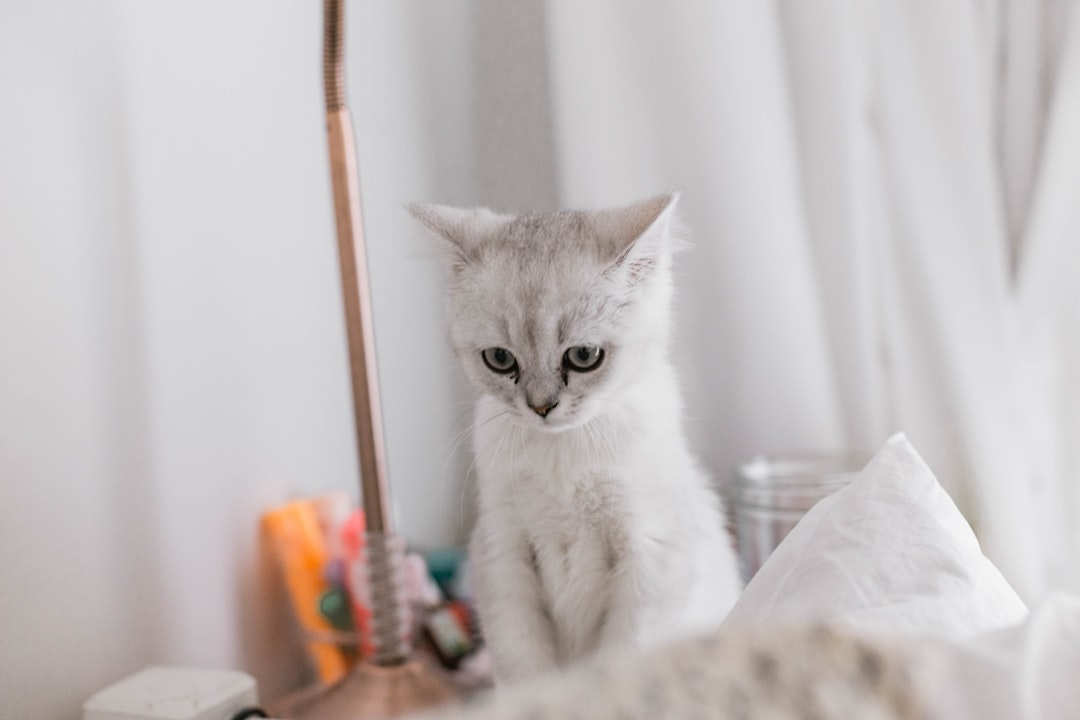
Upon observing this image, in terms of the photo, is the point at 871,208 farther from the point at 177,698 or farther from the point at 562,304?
the point at 177,698

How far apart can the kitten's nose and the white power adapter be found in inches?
19.4

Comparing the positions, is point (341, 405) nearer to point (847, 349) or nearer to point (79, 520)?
point (79, 520)

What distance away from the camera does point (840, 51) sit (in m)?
1.18

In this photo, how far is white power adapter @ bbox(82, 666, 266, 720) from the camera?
0.89 metres

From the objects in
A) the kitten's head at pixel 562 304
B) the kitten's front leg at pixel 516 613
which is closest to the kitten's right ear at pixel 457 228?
the kitten's head at pixel 562 304

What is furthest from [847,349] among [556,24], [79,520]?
[79,520]

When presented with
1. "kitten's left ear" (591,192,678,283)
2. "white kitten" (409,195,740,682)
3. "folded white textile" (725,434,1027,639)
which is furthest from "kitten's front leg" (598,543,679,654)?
"kitten's left ear" (591,192,678,283)

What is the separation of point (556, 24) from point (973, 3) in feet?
1.75

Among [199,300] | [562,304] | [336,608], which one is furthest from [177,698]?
[562,304]

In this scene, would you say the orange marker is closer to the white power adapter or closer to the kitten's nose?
the white power adapter

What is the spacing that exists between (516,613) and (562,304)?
27cm

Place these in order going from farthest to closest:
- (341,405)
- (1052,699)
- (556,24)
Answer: (341,405), (556,24), (1052,699)

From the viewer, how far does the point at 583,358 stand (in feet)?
2.31

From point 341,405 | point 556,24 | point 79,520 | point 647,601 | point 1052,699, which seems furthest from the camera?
point 341,405
